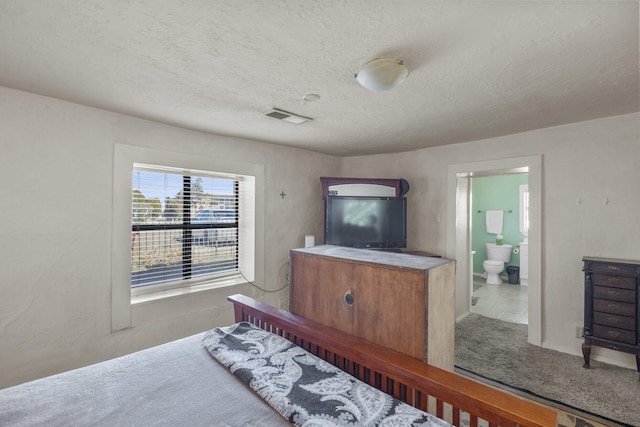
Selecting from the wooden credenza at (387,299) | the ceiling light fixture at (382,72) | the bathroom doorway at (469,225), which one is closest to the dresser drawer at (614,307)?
the bathroom doorway at (469,225)

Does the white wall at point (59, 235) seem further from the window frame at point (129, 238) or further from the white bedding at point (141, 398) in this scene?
the white bedding at point (141, 398)

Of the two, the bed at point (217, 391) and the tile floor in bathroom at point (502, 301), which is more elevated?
the bed at point (217, 391)

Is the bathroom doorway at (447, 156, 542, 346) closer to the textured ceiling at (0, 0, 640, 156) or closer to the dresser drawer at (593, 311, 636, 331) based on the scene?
the dresser drawer at (593, 311, 636, 331)

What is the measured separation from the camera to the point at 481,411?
0.90 m

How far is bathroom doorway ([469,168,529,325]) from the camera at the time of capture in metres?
5.22

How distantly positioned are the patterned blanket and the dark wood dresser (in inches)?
94.1

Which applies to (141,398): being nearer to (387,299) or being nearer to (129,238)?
(387,299)

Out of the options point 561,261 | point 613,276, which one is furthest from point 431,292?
point 561,261

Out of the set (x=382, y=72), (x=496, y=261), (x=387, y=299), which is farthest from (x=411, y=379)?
(x=496, y=261)

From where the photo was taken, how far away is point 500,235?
5.62 m

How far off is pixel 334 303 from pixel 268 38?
133 cm

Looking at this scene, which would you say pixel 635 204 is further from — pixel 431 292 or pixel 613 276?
pixel 431 292

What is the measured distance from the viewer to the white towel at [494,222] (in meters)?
5.61

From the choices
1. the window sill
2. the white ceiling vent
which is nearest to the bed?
the window sill
